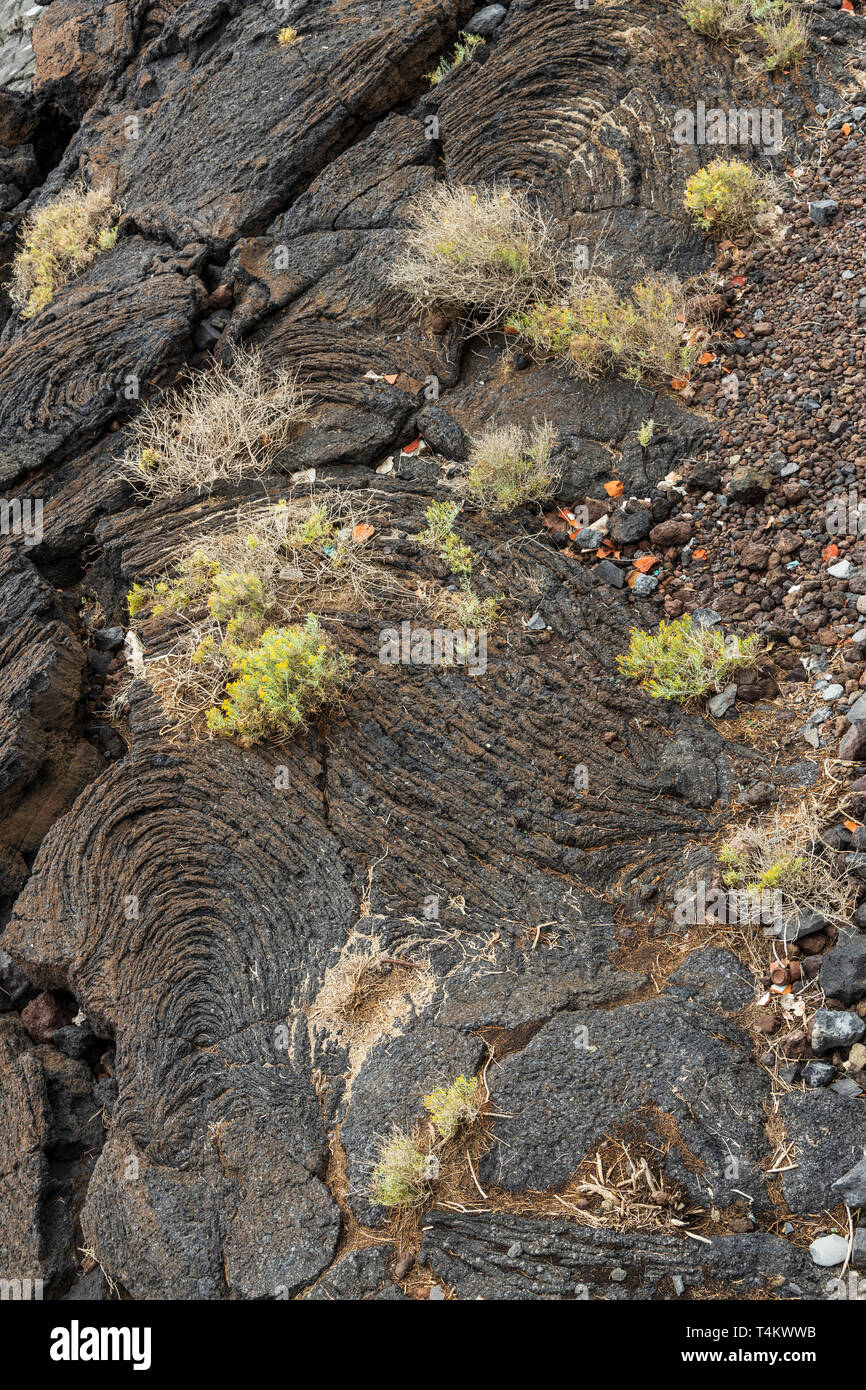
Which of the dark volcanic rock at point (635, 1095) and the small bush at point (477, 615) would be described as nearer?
the dark volcanic rock at point (635, 1095)

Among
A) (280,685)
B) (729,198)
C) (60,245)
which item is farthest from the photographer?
(60,245)

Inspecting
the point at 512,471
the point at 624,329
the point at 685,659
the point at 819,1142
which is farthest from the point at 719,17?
the point at 819,1142

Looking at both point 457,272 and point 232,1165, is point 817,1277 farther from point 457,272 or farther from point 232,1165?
point 457,272

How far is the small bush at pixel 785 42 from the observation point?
6.36 metres

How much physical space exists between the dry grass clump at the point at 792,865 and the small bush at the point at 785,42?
16.1 feet

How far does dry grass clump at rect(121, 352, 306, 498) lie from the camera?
6.23 meters

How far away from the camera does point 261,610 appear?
5.39 meters

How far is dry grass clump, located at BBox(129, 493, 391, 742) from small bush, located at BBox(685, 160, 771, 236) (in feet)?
8.91

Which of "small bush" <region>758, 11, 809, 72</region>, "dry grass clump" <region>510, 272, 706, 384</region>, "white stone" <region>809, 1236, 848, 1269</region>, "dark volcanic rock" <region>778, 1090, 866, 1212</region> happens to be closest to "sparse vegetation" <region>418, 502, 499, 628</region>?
"dry grass clump" <region>510, 272, 706, 384</region>

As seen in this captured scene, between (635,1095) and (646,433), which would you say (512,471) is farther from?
(635,1095)

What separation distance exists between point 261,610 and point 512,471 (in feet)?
4.89

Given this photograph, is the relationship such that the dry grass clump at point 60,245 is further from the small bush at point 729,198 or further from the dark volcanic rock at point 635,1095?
the dark volcanic rock at point 635,1095

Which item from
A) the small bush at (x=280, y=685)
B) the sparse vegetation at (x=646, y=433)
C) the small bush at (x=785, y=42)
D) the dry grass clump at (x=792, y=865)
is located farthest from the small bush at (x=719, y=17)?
the dry grass clump at (x=792, y=865)

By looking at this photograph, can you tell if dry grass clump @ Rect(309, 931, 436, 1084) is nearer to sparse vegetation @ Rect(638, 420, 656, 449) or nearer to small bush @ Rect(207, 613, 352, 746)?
small bush @ Rect(207, 613, 352, 746)
